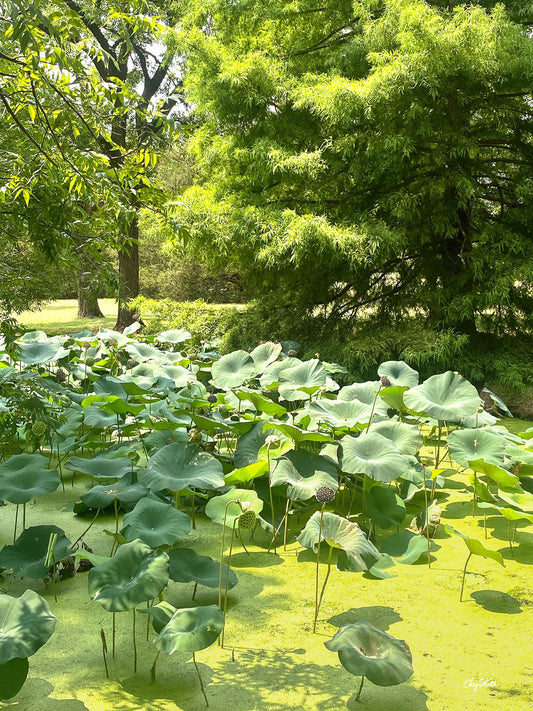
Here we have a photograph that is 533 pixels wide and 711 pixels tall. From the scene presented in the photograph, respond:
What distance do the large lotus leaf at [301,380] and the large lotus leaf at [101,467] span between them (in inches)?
37.6

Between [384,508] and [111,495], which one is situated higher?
[111,495]

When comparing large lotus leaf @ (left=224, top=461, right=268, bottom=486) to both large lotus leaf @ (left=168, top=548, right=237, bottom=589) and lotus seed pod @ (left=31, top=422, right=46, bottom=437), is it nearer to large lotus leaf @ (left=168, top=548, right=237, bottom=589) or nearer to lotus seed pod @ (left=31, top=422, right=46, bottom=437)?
large lotus leaf @ (left=168, top=548, right=237, bottom=589)

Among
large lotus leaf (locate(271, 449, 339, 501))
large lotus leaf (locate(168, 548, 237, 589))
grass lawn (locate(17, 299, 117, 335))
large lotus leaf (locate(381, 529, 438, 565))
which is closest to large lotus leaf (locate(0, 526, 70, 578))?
large lotus leaf (locate(168, 548, 237, 589))

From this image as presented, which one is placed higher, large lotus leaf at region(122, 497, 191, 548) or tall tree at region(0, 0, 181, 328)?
tall tree at region(0, 0, 181, 328)

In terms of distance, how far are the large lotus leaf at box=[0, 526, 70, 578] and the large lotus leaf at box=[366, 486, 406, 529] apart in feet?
3.74

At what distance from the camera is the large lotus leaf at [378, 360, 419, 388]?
3.33 metres

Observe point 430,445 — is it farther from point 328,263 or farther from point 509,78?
point 509,78

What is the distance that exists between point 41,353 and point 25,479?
1776mm

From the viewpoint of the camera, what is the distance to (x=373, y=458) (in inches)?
94.9

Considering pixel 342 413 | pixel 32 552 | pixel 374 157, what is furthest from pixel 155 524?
pixel 374 157

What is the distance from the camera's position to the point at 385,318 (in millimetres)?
6680

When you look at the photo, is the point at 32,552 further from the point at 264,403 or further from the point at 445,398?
the point at 445,398

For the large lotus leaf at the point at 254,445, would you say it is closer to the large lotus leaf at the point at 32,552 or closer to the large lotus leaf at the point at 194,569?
the large lotus leaf at the point at 194,569

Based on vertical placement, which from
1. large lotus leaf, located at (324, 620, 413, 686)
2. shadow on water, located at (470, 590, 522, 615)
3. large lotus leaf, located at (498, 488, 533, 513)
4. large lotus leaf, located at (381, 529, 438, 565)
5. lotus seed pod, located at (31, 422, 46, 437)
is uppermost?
lotus seed pod, located at (31, 422, 46, 437)
